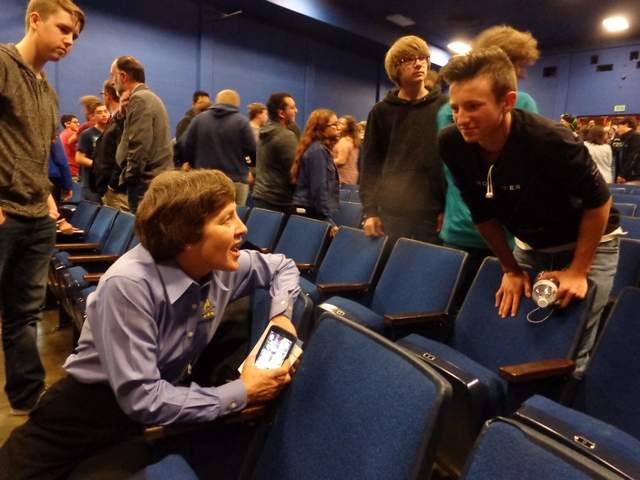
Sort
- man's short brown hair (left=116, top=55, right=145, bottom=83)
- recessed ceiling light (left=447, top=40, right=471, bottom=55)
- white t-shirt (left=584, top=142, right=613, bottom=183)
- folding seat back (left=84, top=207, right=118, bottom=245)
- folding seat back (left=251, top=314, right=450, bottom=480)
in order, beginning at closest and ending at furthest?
folding seat back (left=251, top=314, right=450, bottom=480), man's short brown hair (left=116, top=55, right=145, bottom=83), folding seat back (left=84, top=207, right=118, bottom=245), white t-shirt (left=584, top=142, right=613, bottom=183), recessed ceiling light (left=447, top=40, right=471, bottom=55)

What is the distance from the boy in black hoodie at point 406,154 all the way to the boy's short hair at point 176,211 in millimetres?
1317

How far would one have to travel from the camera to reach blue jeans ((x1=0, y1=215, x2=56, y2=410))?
189 cm

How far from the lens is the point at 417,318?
1716mm

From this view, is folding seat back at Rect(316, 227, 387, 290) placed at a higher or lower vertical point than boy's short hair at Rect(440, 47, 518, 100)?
lower

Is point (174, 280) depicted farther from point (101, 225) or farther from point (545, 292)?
point (101, 225)

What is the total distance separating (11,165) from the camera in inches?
68.9

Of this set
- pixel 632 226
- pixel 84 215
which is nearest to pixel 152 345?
pixel 632 226

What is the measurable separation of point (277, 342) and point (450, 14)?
8.34 metres

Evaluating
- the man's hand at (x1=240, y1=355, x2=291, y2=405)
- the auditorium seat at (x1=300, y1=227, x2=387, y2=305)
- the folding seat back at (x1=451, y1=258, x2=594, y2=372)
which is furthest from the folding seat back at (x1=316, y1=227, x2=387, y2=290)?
the man's hand at (x1=240, y1=355, x2=291, y2=405)

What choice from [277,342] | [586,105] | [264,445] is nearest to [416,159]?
[277,342]

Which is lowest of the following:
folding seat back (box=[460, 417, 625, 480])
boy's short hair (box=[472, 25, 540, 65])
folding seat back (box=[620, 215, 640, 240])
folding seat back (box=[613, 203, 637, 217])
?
folding seat back (box=[460, 417, 625, 480])

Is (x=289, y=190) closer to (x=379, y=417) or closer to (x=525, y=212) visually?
(x=525, y=212)

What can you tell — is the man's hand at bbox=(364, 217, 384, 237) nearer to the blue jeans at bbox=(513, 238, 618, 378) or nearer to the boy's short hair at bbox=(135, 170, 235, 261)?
the blue jeans at bbox=(513, 238, 618, 378)

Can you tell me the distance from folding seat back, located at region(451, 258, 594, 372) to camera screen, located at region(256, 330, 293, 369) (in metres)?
0.80
